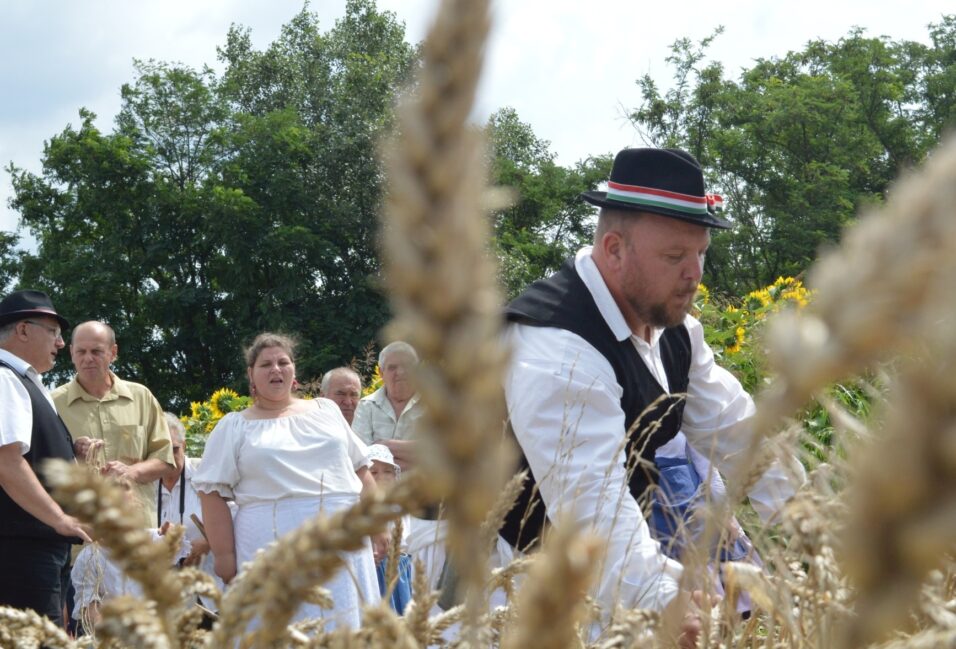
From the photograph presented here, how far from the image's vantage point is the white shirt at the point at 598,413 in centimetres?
258

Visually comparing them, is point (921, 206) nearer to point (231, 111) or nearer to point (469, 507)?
point (469, 507)

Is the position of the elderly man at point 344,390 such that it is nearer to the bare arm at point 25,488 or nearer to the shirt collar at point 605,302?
the bare arm at point 25,488

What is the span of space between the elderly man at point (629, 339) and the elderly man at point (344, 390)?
4.26 metres

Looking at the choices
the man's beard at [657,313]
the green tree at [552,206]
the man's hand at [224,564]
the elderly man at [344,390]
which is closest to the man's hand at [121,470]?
the man's hand at [224,564]

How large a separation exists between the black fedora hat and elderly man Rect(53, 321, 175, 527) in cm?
414

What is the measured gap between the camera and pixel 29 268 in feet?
119

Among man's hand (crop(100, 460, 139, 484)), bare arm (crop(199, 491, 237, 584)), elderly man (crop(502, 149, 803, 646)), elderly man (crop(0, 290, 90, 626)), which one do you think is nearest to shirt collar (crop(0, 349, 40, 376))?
elderly man (crop(0, 290, 90, 626))

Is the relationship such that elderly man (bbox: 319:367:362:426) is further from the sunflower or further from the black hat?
the sunflower

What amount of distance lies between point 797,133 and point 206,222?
61.6 feet

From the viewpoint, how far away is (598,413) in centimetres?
327

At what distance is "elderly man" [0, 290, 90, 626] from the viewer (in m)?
5.19

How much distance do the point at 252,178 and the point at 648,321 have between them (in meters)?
33.3

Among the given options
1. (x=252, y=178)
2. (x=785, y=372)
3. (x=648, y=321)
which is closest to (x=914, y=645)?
(x=785, y=372)

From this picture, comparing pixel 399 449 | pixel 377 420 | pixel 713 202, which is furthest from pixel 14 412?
pixel 713 202
